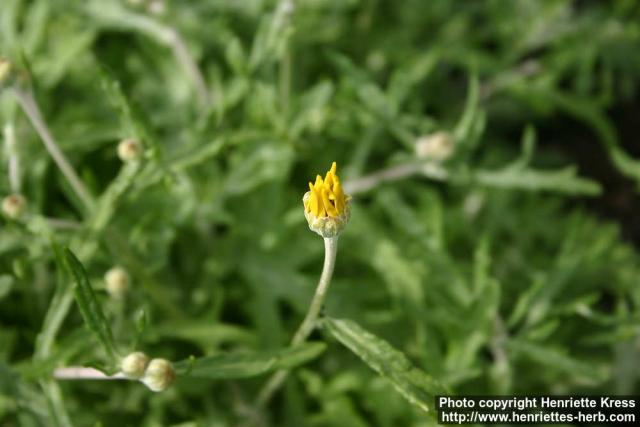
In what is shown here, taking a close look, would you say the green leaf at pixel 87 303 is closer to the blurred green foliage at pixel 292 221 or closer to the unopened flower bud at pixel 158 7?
the blurred green foliage at pixel 292 221

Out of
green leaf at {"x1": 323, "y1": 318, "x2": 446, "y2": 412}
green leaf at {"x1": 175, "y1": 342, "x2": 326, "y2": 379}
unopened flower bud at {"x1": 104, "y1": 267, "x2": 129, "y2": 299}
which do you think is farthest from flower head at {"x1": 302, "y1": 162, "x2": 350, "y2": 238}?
unopened flower bud at {"x1": 104, "y1": 267, "x2": 129, "y2": 299}

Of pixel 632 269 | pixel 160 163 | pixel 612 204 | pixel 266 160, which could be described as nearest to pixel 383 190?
pixel 266 160

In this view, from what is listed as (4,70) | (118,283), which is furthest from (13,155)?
(118,283)

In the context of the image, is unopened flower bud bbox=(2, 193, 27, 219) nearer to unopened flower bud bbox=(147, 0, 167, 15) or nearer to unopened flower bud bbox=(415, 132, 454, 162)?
unopened flower bud bbox=(147, 0, 167, 15)

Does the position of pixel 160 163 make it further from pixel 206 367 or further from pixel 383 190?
pixel 383 190

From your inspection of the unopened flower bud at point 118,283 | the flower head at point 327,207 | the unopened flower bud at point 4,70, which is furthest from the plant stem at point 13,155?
the flower head at point 327,207

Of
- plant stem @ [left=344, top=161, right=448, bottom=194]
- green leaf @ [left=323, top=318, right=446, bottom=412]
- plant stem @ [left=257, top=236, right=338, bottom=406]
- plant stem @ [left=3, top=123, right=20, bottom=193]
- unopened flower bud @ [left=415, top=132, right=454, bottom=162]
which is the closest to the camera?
plant stem @ [left=257, top=236, right=338, bottom=406]

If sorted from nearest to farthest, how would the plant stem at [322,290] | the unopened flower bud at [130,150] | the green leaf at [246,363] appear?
the plant stem at [322,290] < the green leaf at [246,363] < the unopened flower bud at [130,150]
